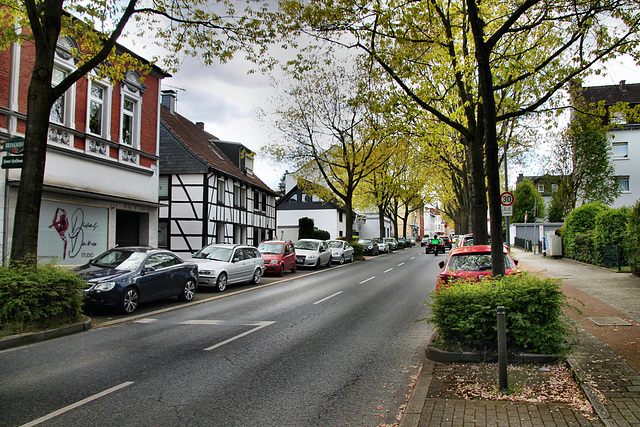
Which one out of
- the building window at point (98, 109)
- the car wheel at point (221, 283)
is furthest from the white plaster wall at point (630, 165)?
the building window at point (98, 109)

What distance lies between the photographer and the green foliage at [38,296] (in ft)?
25.3

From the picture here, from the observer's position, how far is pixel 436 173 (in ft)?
121

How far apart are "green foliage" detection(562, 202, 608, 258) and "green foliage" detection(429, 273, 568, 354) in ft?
66.0

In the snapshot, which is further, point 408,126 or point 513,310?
point 408,126

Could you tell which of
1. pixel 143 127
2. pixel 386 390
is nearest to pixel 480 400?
pixel 386 390

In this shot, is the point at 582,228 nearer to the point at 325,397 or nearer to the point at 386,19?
the point at 386,19

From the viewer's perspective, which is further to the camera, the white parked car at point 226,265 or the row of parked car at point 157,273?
the white parked car at point 226,265

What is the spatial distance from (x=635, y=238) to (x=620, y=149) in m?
35.9

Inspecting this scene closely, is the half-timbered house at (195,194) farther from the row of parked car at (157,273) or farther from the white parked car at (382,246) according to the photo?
the white parked car at (382,246)

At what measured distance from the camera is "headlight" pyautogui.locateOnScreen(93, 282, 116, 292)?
32.4 feet

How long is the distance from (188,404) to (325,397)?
1.48 meters

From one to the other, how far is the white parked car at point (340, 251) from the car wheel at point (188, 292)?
17502 mm

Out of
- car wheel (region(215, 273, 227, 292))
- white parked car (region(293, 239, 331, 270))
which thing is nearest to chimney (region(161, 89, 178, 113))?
white parked car (region(293, 239, 331, 270))

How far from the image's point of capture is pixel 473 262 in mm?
9539
